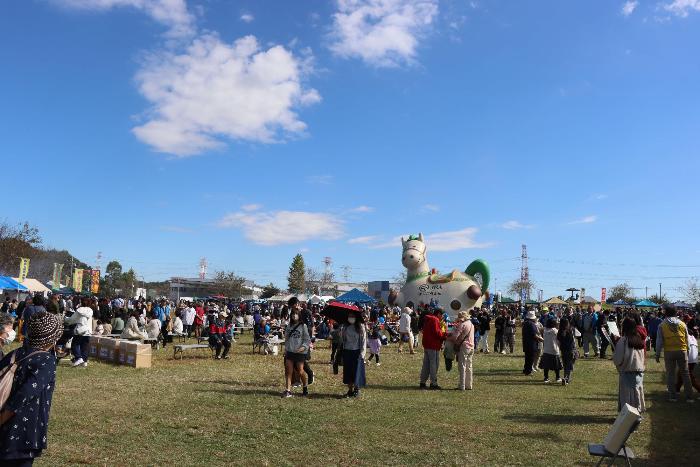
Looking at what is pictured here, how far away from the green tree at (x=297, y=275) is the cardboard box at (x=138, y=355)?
308ft

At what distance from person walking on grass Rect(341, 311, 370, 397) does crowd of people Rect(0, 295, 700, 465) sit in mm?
18

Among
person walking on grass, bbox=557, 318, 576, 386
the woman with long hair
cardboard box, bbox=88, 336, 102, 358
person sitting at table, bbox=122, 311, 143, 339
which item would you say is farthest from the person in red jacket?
person sitting at table, bbox=122, 311, 143, 339

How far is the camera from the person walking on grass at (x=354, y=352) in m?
10.0

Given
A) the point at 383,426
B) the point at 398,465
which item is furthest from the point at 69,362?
the point at 398,465

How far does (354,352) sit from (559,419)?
11.6ft

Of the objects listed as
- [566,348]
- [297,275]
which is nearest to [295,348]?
[566,348]

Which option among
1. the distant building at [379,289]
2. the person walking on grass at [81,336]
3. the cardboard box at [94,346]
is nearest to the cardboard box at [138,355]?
the person walking on grass at [81,336]

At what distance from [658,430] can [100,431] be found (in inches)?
302

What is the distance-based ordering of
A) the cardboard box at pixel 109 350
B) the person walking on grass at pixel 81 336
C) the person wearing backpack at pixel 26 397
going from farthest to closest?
the cardboard box at pixel 109 350, the person walking on grass at pixel 81 336, the person wearing backpack at pixel 26 397

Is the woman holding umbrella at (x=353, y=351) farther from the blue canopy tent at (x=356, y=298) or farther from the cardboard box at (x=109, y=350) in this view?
the blue canopy tent at (x=356, y=298)

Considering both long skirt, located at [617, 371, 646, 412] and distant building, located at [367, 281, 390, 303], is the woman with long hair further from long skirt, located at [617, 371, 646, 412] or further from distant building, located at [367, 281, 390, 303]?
distant building, located at [367, 281, 390, 303]

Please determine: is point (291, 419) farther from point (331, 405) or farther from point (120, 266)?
point (120, 266)

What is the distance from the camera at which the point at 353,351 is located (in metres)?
10.1

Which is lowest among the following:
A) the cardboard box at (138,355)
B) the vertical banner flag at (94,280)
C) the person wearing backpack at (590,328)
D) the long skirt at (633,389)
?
the cardboard box at (138,355)
